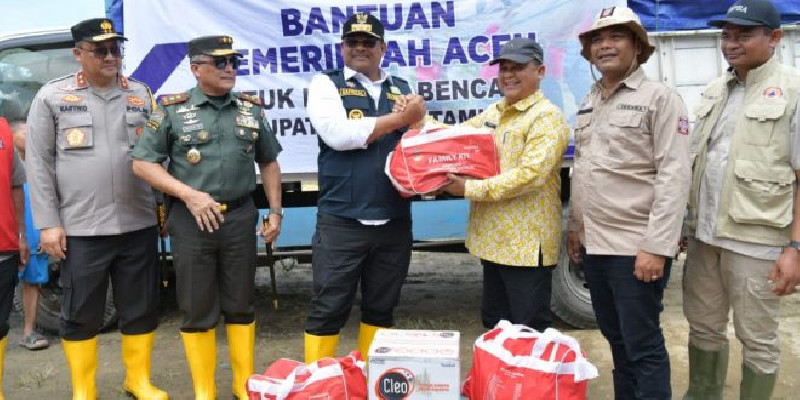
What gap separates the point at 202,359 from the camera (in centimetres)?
331

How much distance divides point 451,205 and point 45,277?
283 cm

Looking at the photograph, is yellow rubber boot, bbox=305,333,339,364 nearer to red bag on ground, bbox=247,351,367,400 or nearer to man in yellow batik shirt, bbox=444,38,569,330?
red bag on ground, bbox=247,351,367,400

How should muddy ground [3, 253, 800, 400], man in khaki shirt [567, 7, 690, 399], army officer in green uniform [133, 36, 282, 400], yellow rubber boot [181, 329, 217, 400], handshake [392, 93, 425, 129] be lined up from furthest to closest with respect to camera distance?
muddy ground [3, 253, 800, 400] → yellow rubber boot [181, 329, 217, 400] → army officer in green uniform [133, 36, 282, 400] → handshake [392, 93, 425, 129] → man in khaki shirt [567, 7, 690, 399]

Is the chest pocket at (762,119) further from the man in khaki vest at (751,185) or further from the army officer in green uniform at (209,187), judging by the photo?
the army officer in green uniform at (209,187)

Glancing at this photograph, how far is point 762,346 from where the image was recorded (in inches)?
108

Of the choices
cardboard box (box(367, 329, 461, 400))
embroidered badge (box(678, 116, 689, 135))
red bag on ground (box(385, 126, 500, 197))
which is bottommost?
cardboard box (box(367, 329, 461, 400))

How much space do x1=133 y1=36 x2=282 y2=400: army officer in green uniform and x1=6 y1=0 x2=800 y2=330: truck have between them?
965mm

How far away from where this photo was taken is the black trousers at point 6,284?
314 centimetres

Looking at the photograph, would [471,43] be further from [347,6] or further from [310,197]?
[310,197]

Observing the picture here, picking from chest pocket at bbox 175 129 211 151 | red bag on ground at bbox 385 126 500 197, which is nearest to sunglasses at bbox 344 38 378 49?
red bag on ground at bbox 385 126 500 197

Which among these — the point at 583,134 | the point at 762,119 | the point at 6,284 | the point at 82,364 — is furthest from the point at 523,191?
the point at 6,284

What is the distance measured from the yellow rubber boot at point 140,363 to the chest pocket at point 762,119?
3.09 m

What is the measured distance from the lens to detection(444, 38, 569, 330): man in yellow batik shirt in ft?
9.37

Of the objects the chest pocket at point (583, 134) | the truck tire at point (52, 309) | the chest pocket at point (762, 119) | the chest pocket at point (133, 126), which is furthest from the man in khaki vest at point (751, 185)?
the truck tire at point (52, 309)
